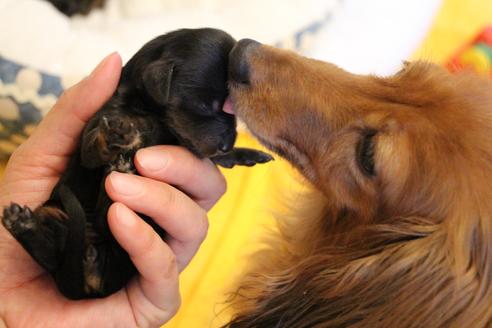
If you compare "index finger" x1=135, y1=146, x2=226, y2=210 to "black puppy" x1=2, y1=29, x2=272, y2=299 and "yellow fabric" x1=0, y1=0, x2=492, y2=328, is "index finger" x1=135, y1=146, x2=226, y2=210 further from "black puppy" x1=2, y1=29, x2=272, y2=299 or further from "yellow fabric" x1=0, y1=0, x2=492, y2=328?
"yellow fabric" x1=0, y1=0, x2=492, y2=328

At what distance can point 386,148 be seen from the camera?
1.29 m

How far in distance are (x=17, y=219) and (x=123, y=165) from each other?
0.99ft

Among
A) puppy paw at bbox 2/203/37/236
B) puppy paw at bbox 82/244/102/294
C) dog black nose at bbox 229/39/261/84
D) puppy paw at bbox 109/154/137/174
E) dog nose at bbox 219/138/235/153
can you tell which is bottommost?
puppy paw at bbox 82/244/102/294

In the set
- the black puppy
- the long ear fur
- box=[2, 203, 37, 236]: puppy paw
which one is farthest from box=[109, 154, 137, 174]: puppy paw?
the long ear fur

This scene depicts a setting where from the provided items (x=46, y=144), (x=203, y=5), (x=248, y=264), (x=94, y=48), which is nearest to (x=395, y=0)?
(x=203, y=5)

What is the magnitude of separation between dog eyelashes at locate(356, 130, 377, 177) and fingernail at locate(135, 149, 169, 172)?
0.49 metres

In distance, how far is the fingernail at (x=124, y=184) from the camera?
1.30 m

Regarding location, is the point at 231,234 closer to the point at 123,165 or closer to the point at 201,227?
the point at 201,227

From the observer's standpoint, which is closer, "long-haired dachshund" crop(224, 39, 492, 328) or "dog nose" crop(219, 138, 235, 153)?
"long-haired dachshund" crop(224, 39, 492, 328)

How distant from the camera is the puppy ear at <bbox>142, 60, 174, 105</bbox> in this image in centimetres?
133

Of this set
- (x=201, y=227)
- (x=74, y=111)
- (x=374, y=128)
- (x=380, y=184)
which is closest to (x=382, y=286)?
(x=380, y=184)

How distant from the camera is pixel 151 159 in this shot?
1372mm

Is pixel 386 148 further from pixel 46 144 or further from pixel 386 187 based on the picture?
pixel 46 144

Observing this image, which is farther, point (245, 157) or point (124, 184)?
point (245, 157)
